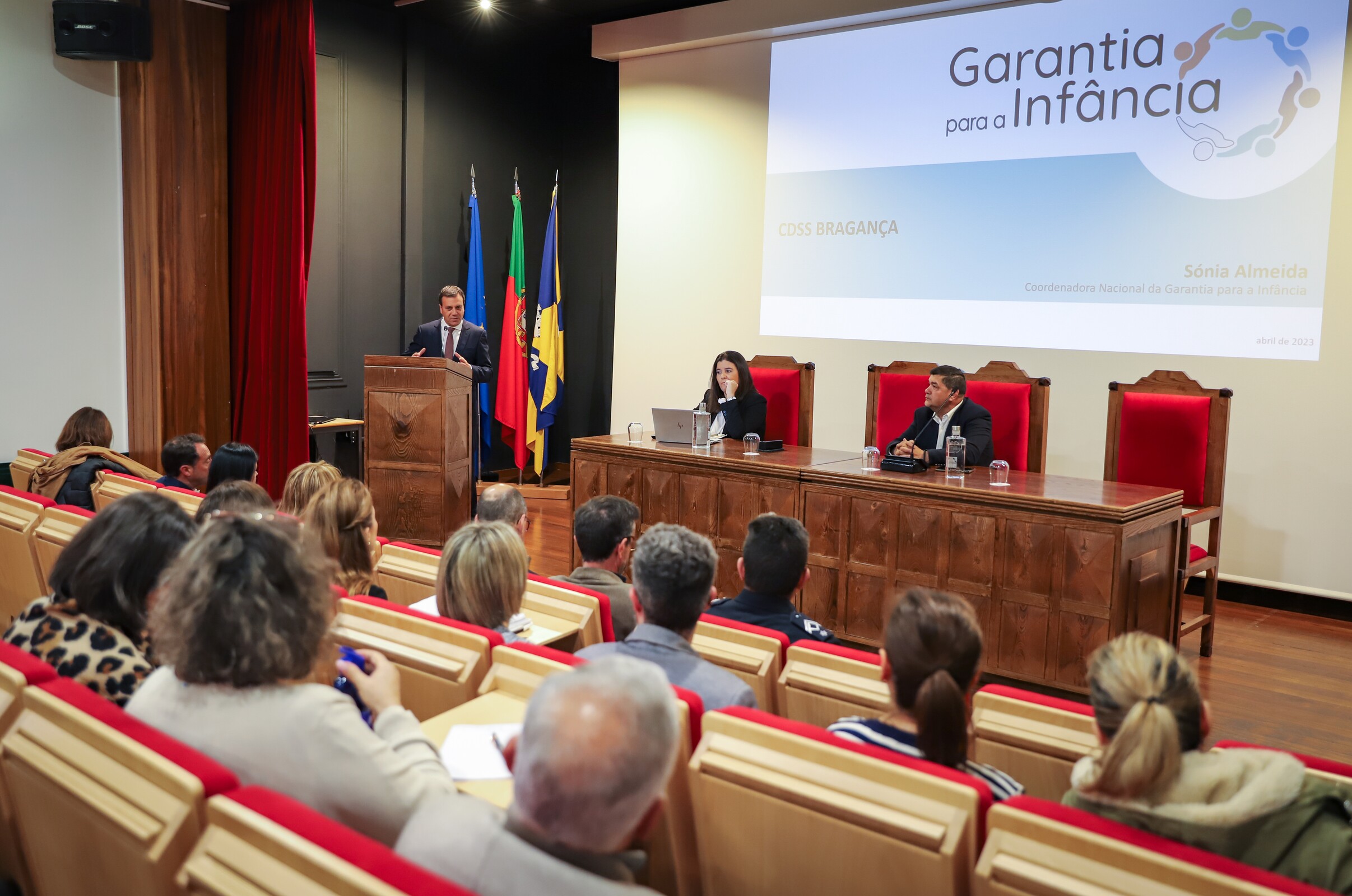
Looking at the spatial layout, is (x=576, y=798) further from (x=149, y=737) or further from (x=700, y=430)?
(x=700, y=430)

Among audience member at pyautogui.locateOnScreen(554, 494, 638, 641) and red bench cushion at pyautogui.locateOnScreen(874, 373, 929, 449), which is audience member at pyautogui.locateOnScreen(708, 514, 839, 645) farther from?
red bench cushion at pyautogui.locateOnScreen(874, 373, 929, 449)

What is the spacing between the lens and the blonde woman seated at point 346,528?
2.53 metres

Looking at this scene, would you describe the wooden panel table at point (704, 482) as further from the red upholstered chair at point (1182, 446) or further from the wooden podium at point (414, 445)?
the red upholstered chair at point (1182, 446)

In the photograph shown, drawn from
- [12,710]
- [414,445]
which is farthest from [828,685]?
[414,445]

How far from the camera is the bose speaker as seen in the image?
5324mm

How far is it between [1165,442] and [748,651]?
3143 millimetres

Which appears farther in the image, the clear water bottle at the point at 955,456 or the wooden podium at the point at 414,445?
the wooden podium at the point at 414,445

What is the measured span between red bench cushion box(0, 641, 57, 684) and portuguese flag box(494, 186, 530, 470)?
639 centimetres

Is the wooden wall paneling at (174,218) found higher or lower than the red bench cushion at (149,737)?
higher

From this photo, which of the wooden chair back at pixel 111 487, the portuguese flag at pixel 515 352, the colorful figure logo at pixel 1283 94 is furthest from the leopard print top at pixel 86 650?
the portuguese flag at pixel 515 352

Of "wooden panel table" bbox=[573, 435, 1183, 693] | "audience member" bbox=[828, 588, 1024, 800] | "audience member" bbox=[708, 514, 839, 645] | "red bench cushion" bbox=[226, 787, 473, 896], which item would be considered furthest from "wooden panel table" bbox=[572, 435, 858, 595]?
"red bench cushion" bbox=[226, 787, 473, 896]

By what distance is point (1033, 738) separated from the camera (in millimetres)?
1821

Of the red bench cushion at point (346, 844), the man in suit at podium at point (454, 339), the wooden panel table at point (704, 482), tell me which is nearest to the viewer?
the red bench cushion at point (346, 844)

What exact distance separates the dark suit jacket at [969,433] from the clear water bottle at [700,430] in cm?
87
